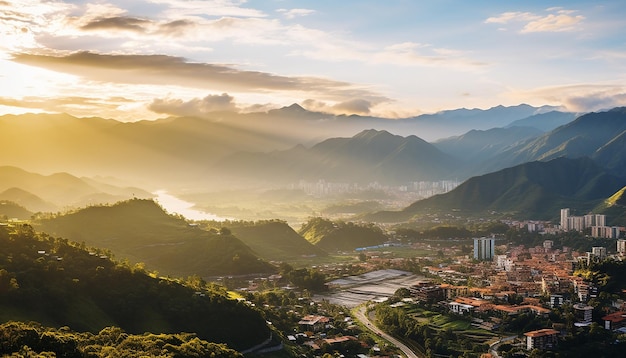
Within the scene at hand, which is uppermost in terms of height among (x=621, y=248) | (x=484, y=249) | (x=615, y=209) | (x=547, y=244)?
(x=615, y=209)

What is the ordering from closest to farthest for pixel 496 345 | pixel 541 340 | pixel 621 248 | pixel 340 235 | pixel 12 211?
pixel 541 340 < pixel 496 345 < pixel 621 248 < pixel 12 211 < pixel 340 235

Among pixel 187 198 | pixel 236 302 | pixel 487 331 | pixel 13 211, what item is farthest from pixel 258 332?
pixel 187 198

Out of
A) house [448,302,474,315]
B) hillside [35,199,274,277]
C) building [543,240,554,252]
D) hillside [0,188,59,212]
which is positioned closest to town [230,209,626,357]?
house [448,302,474,315]

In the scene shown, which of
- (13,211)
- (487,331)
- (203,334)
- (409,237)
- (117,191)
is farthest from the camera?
(117,191)

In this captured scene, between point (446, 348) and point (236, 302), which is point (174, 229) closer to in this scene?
point (236, 302)

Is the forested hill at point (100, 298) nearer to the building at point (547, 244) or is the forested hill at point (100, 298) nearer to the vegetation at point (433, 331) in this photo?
the vegetation at point (433, 331)

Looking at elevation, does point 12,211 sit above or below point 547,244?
above

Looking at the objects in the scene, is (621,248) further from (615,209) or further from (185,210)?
(185,210)

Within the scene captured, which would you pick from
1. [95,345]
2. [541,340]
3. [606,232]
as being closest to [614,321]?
[541,340]
